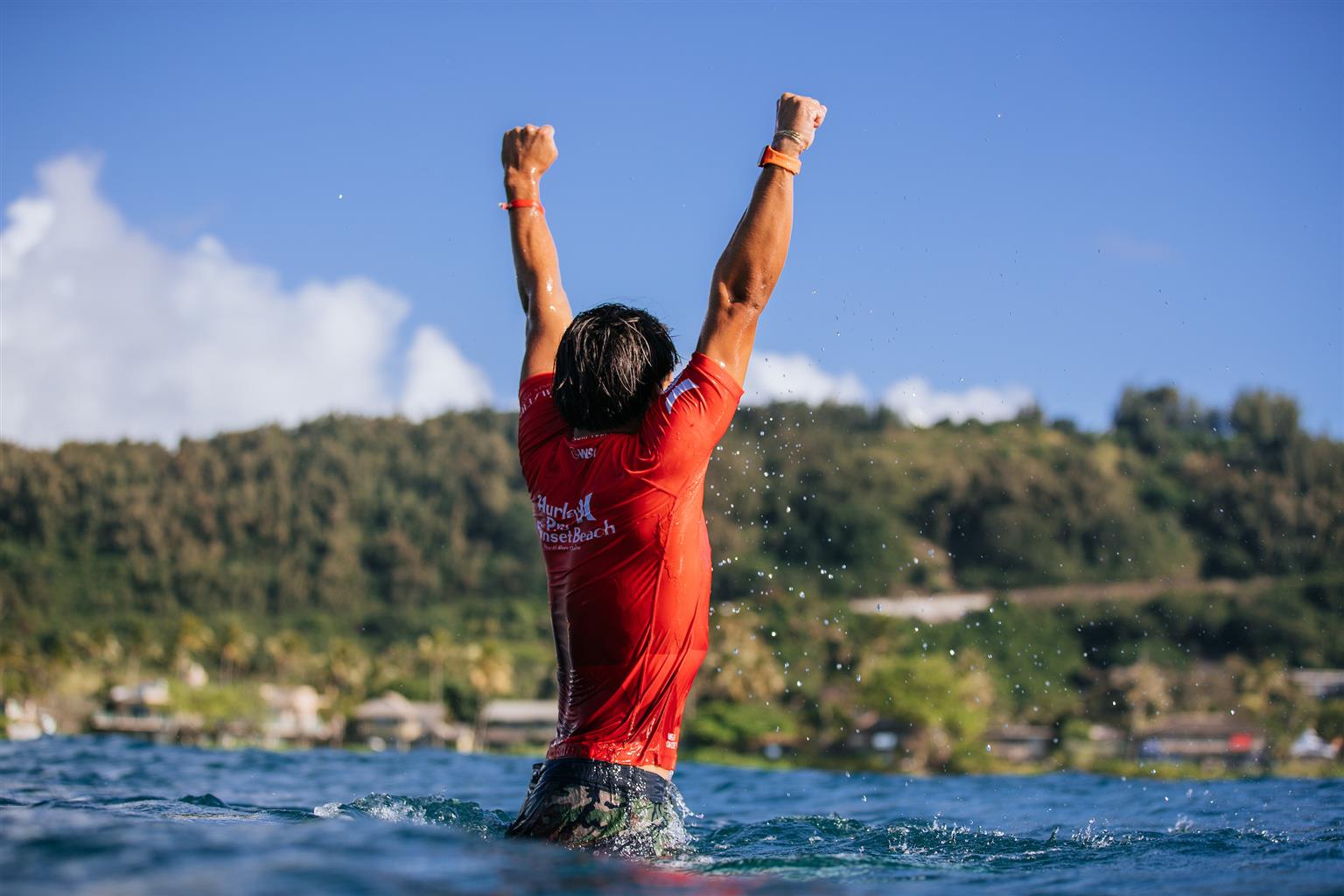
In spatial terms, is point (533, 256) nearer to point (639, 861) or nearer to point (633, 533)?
point (633, 533)

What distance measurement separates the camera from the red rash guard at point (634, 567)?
3756mm

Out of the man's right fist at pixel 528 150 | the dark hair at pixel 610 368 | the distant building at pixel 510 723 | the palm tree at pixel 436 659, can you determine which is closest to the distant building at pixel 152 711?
the palm tree at pixel 436 659

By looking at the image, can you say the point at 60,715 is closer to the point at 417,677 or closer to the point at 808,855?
the point at 417,677

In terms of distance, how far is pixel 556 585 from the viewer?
4.01 metres

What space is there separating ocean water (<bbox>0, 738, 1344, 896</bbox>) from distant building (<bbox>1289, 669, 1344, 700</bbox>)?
108322mm

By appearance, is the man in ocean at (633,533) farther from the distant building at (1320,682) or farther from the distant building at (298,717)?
the distant building at (1320,682)

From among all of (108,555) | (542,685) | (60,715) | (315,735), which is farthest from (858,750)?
(108,555)

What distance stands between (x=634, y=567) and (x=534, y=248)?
1.65 metres

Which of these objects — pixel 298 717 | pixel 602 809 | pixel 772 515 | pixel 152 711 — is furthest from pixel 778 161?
pixel 772 515

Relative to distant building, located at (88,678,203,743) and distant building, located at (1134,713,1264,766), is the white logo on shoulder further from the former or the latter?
distant building, located at (1134,713,1264,766)

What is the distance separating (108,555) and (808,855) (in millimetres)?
147678

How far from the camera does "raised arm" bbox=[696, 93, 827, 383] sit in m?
3.83

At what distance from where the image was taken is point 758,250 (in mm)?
3920

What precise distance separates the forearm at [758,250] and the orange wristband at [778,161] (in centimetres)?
8
